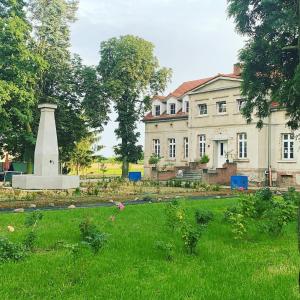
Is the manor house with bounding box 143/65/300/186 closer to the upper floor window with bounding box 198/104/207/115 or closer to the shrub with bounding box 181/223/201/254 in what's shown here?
the upper floor window with bounding box 198/104/207/115

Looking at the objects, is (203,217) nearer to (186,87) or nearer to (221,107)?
(221,107)

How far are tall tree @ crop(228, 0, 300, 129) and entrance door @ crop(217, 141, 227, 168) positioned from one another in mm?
22330

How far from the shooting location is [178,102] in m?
45.1

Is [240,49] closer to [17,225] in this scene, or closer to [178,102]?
[17,225]

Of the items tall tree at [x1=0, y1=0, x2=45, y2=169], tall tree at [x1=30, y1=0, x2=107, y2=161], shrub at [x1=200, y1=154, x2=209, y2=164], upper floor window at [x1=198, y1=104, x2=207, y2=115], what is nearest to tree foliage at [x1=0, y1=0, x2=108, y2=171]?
tall tree at [x1=30, y1=0, x2=107, y2=161]

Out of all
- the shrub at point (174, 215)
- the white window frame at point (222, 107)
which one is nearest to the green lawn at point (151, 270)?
the shrub at point (174, 215)

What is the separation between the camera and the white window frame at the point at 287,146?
113 ft

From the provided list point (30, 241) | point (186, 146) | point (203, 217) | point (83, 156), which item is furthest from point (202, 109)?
point (30, 241)

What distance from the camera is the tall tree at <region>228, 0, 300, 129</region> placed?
1405 centimetres

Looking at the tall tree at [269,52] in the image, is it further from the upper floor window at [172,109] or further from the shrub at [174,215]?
the upper floor window at [172,109]

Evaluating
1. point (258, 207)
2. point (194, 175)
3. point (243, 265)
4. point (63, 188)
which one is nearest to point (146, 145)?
point (194, 175)

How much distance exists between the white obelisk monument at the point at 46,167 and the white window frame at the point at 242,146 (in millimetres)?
19686

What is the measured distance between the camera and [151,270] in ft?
21.0

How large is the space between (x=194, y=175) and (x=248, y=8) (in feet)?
77.5
